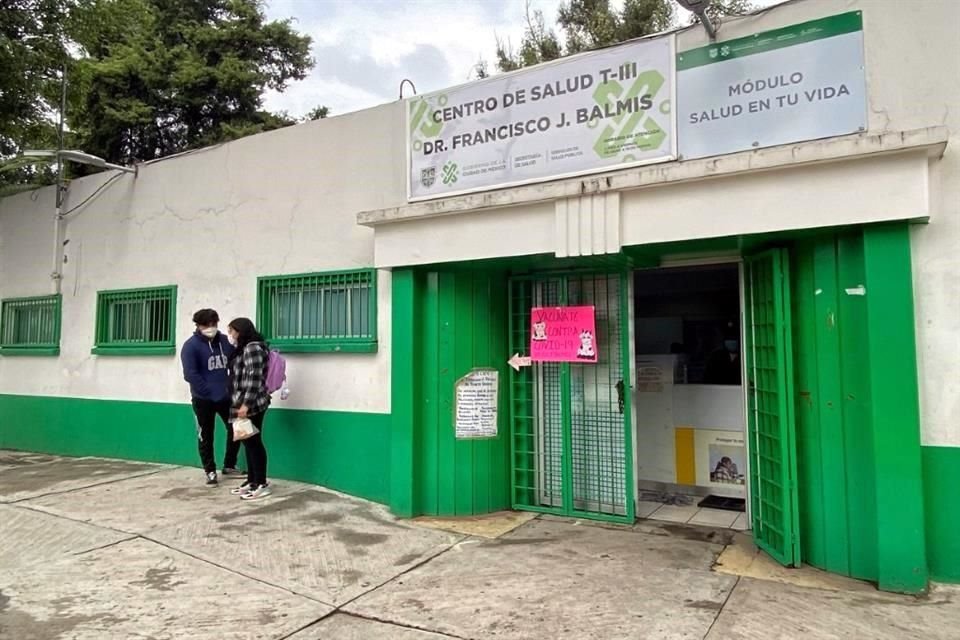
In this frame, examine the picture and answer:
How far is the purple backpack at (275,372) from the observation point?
6094 millimetres

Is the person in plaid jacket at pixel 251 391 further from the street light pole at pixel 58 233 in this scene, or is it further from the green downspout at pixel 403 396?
the street light pole at pixel 58 233

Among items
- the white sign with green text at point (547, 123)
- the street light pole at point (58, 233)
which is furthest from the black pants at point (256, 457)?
the street light pole at point (58, 233)

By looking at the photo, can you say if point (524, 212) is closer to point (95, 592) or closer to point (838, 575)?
point (838, 575)

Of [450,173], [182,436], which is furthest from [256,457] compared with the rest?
[450,173]

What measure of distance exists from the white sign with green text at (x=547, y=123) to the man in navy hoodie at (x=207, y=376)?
262cm

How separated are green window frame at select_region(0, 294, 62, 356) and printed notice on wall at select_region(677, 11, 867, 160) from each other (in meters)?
8.53

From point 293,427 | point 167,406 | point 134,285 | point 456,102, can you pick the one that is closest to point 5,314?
point 134,285

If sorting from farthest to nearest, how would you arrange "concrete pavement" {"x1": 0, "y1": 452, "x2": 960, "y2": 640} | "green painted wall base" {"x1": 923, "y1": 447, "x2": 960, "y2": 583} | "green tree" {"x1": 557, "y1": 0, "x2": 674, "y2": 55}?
1. "green tree" {"x1": 557, "y1": 0, "x2": 674, "y2": 55}
2. "green painted wall base" {"x1": 923, "y1": 447, "x2": 960, "y2": 583}
3. "concrete pavement" {"x1": 0, "y1": 452, "x2": 960, "y2": 640}

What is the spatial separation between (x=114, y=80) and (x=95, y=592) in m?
15.6

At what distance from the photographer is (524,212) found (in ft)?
16.2

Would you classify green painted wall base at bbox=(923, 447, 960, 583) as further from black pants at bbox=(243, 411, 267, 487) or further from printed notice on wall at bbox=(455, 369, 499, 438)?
black pants at bbox=(243, 411, 267, 487)

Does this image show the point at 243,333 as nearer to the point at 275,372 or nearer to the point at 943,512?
the point at 275,372

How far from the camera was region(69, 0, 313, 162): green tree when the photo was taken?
15.9m

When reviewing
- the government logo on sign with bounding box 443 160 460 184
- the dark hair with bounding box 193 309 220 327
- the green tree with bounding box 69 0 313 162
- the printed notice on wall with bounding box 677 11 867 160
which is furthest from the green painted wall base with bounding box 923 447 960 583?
the green tree with bounding box 69 0 313 162
